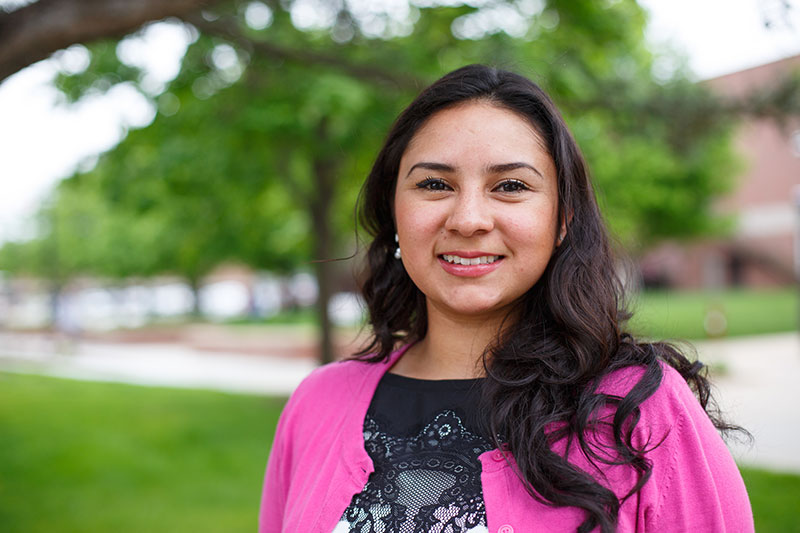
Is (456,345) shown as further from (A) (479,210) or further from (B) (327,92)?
(B) (327,92)

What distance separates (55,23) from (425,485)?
331 centimetres

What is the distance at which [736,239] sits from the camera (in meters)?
40.4

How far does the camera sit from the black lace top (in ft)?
5.20

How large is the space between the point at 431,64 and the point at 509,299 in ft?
19.1

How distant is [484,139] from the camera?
5.63 ft

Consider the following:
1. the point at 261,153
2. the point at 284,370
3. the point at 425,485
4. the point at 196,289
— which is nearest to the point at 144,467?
the point at 261,153

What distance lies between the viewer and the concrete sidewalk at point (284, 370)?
25.8ft

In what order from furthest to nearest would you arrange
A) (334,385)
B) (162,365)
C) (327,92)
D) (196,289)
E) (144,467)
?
(196,289) → (162,365) → (144,467) → (327,92) → (334,385)

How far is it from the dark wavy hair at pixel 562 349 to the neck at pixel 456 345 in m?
0.04

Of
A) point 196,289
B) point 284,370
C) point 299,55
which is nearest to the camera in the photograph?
point 299,55

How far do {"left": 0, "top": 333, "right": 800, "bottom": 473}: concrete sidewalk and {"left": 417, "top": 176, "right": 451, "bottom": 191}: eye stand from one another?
4.07 metres

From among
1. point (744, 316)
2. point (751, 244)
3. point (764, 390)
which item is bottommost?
point (764, 390)

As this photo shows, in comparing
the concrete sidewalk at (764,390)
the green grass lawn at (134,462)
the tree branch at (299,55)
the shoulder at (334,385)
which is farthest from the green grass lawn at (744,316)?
the shoulder at (334,385)

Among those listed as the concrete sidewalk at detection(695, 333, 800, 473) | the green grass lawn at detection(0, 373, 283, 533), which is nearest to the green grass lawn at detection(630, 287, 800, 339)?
the concrete sidewalk at detection(695, 333, 800, 473)
